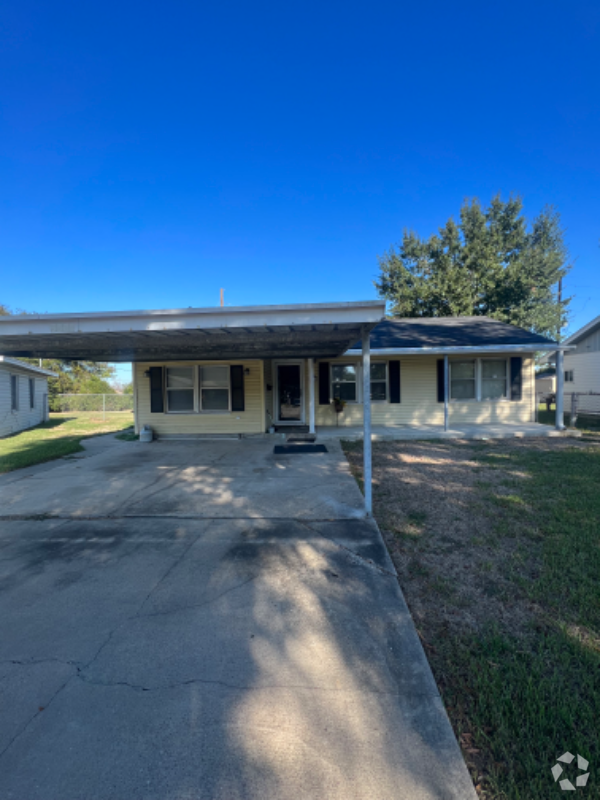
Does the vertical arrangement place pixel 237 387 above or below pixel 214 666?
above

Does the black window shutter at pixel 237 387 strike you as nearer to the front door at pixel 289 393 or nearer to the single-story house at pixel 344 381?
the single-story house at pixel 344 381

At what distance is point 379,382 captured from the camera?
41.4 ft

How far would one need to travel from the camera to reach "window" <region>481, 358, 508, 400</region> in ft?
41.3

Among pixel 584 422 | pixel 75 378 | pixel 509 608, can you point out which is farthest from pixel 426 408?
pixel 75 378

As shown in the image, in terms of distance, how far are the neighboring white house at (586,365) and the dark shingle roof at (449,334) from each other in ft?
14.3

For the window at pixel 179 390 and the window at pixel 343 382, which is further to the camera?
the window at pixel 343 382

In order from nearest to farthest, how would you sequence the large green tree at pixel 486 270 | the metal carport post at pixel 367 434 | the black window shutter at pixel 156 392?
the metal carport post at pixel 367 434 < the black window shutter at pixel 156 392 < the large green tree at pixel 486 270

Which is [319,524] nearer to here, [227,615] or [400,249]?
[227,615]

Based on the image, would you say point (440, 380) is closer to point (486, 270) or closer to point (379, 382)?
point (379, 382)

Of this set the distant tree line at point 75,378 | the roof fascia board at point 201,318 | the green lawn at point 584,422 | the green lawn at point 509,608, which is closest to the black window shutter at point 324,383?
the green lawn at point 509,608

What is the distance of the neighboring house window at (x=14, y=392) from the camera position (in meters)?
15.8

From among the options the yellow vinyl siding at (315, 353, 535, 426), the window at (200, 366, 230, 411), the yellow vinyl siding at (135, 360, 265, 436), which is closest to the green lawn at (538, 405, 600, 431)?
the yellow vinyl siding at (315, 353, 535, 426)

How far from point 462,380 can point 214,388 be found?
7649 millimetres

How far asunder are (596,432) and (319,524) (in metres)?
10.3
